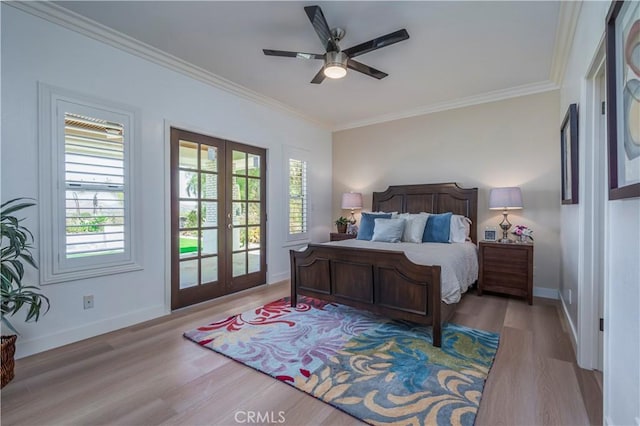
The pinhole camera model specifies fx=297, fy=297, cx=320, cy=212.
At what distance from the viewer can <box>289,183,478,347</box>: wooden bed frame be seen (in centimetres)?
250

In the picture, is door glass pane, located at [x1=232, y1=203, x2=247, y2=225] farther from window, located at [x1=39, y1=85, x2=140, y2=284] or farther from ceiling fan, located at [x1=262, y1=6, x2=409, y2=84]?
ceiling fan, located at [x1=262, y1=6, x2=409, y2=84]

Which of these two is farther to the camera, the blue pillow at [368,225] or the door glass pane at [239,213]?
the blue pillow at [368,225]

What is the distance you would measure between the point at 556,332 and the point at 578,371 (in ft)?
2.45

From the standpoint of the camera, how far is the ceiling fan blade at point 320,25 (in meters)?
2.08

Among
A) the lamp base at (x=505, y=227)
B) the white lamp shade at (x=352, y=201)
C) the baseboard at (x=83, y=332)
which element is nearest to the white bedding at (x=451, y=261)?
the lamp base at (x=505, y=227)

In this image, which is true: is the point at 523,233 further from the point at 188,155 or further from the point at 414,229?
the point at 188,155

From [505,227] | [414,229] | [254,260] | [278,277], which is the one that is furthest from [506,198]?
[254,260]

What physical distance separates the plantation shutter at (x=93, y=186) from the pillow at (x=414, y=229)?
10.7 ft

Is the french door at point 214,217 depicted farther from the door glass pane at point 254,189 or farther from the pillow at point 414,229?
the pillow at point 414,229

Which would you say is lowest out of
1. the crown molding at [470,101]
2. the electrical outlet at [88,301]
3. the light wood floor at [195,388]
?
the light wood floor at [195,388]

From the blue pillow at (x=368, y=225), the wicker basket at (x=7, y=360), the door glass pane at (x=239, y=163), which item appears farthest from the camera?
the blue pillow at (x=368, y=225)

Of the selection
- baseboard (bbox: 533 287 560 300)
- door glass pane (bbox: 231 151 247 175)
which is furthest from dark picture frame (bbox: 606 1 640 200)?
door glass pane (bbox: 231 151 247 175)

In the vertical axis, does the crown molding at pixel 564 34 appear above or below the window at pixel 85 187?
above

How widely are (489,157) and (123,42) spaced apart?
4.56 m
